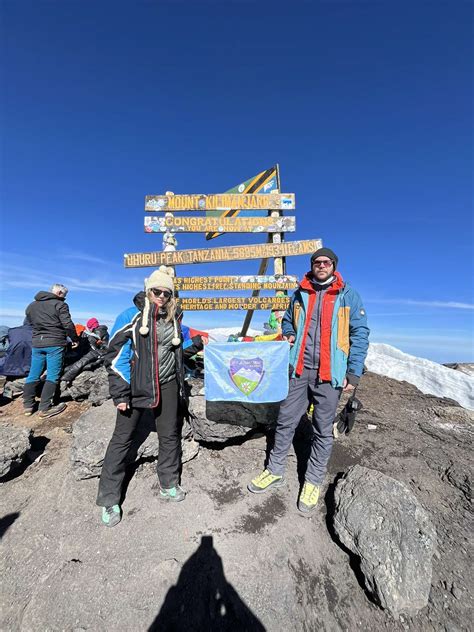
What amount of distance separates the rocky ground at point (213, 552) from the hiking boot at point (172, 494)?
0.09 m

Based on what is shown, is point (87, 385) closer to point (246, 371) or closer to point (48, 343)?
point (48, 343)

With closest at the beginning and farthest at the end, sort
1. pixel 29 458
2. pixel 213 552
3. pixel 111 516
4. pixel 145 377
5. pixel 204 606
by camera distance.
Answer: pixel 204 606 < pixel 213 552 < pixel 145 377 < pixel 111 516 < pixel 29 458

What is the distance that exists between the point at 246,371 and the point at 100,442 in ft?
8.98

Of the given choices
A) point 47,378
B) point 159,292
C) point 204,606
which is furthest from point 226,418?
point 47,378

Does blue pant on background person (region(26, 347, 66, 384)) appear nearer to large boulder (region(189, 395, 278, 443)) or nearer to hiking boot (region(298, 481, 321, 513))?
large boulder (region(189, 395, 278, 443))

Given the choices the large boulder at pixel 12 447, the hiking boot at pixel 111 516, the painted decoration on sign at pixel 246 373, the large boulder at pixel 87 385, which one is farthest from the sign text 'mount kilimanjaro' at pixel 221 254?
the hiking boot at pixel 111 516

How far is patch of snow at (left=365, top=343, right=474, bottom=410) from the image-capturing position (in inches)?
348

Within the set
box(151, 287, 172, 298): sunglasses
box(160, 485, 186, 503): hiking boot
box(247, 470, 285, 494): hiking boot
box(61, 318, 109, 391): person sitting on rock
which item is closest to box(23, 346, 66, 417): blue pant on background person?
box(61, 318, 109, 391): person sitting on rock

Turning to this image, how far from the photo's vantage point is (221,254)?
23.4ft

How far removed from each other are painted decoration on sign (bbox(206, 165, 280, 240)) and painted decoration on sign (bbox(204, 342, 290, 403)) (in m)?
4.12

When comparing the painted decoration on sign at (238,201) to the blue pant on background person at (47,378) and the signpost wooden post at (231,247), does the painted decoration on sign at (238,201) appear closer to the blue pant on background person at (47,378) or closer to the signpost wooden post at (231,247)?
the signpost wooden post at (231,247)

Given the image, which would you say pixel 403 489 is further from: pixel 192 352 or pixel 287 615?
pixel 192 352

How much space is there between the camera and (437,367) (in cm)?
1004

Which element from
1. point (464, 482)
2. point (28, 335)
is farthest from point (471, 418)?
point (28, 335)
